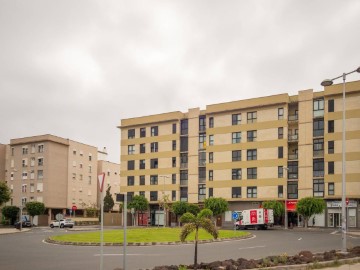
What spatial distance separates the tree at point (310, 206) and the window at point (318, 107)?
39.0 feet

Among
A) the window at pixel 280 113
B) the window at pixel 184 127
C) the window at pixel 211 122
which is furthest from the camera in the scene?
the window at pixel 184 127

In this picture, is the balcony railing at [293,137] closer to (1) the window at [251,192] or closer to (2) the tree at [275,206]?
(1) the window at [251,192]

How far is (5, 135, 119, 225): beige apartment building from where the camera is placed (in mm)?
83625

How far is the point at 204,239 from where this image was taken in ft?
101

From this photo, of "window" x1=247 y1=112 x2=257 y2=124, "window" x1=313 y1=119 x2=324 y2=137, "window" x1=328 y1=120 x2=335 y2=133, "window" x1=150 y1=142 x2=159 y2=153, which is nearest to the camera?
"window" x1=328 y1=120 x2=335 y2=133

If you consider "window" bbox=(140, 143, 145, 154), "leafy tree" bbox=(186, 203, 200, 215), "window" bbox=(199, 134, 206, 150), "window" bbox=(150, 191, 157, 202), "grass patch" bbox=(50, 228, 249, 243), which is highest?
"window" bbox=(199, 134, 206, 150)

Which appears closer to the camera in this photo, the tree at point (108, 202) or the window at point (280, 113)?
the window at point (280, 113)

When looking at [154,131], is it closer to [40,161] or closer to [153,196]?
[153,196]

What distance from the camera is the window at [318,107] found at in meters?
58.9

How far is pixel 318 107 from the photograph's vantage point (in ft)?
194

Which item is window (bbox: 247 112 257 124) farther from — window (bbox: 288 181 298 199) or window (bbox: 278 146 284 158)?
window (bbox: 288 181 298 199)

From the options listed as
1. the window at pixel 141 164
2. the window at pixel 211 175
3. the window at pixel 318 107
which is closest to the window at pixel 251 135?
the window at pixel 211 175

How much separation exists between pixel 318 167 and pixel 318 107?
808 centimetres

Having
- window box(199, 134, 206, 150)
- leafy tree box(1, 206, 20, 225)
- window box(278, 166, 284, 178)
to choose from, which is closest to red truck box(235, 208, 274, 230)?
window box(278, 166, 284, 178)
